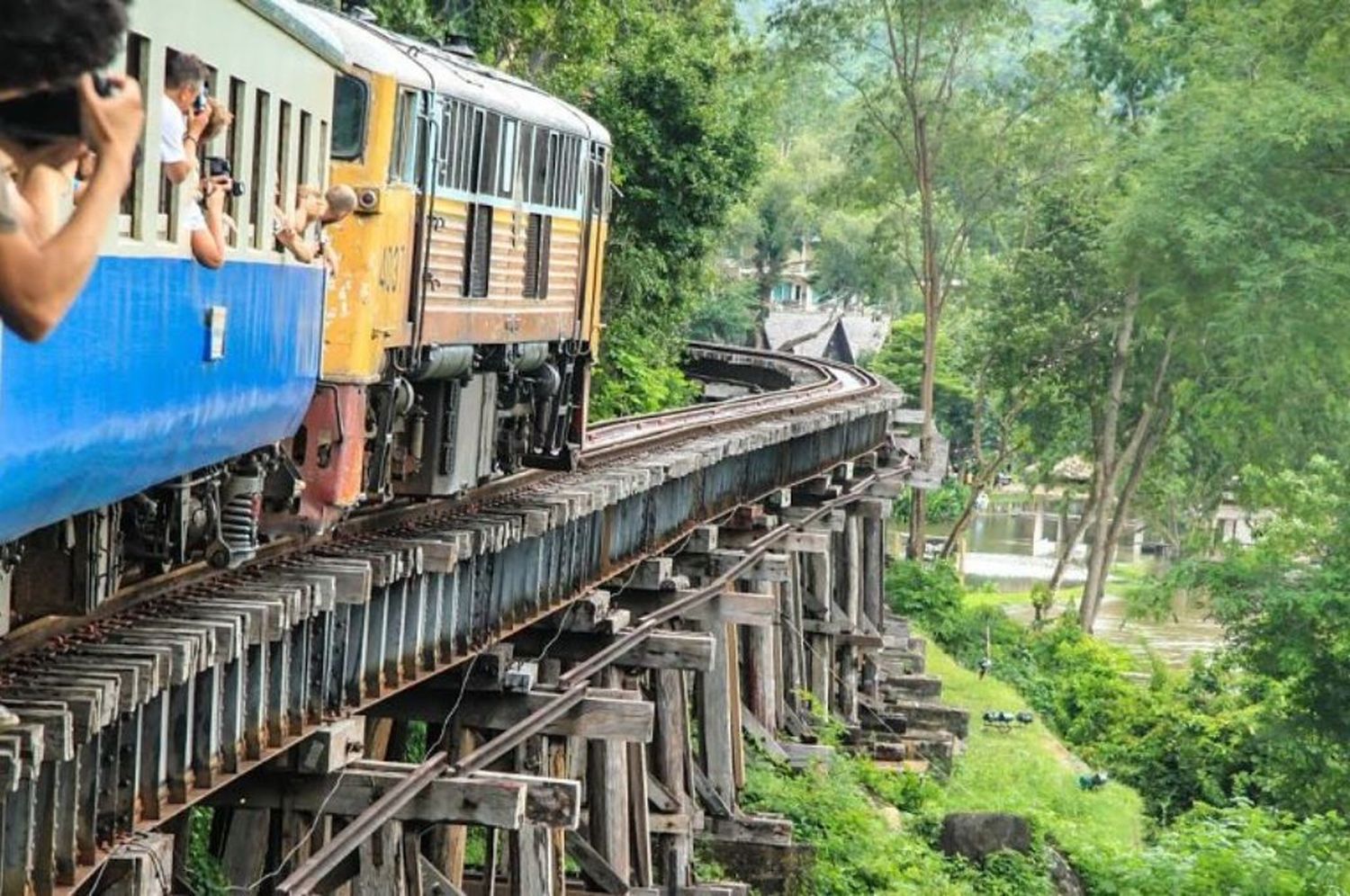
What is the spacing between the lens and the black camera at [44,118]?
105 inches

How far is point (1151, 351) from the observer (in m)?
47.9

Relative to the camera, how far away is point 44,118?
8.89 feet

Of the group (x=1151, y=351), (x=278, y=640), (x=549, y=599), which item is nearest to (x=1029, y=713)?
(x=1151, y=351)

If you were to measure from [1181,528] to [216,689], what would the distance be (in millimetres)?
57017

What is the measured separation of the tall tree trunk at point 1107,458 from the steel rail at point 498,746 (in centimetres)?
2653

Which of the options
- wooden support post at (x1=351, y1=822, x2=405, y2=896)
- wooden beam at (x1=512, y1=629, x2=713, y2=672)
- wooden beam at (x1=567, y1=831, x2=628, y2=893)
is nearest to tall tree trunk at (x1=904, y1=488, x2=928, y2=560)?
wooden beam at (x1=512, y1=629, x2=713, y2=672)

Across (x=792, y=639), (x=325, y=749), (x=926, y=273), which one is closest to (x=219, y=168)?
(x=325, y=749)

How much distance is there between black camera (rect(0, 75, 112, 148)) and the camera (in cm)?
266

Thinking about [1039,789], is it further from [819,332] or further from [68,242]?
[819,332]

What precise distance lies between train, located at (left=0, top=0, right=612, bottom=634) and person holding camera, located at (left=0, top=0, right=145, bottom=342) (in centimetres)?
140

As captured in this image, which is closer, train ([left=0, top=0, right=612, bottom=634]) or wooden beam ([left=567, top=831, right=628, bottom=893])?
train ([left=0, top=0, right=612, bottom=634])

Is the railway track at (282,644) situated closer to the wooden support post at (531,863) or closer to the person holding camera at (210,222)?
the wooden support post at (531,863)

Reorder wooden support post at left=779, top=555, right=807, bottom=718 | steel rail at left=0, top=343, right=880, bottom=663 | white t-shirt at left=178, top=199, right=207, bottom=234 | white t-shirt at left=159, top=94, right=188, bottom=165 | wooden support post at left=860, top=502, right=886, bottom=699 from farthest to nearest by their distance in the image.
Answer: wooden support post at left=860, top=502, right=886, bottom=699, wooden support post at left=779, top=555, right=807, bottom=718, steel rail at left=0, top=343, right=880, bottom=663, white t-shirt at left=178, top=199, right=207, bottom=234, white t-shirt at left=159, top=94, right=188, bottom=165

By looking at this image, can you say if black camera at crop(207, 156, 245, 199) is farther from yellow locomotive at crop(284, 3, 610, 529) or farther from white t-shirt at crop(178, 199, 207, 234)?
yellow locomotive at crop(284, 3, 610, 529)
